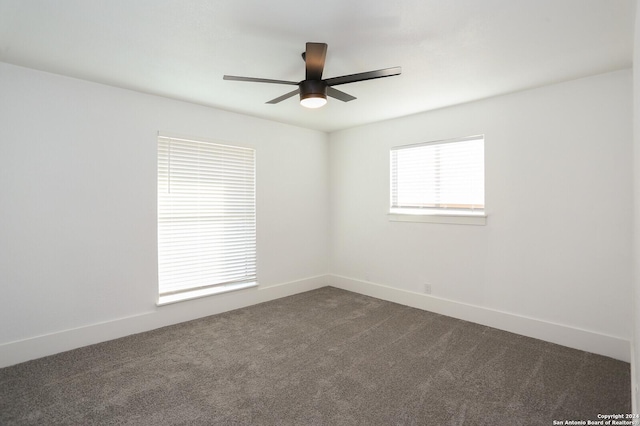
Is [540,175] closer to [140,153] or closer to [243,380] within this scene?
[243,380]

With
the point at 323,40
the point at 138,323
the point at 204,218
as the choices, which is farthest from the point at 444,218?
the point at 138,323

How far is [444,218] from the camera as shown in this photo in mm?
3979

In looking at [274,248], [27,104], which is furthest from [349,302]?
[27,104]

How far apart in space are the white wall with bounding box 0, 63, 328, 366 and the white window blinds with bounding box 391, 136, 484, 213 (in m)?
2.38

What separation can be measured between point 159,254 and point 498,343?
3.65 m

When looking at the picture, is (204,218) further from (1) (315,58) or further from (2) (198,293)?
(1) (315,58)

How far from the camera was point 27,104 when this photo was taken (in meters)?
2.80

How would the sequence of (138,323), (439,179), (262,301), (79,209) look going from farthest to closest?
(262,301) → (439,179) → (138,323) → (79,209)

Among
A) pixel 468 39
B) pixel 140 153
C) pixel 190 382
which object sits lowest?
pixel 190 382

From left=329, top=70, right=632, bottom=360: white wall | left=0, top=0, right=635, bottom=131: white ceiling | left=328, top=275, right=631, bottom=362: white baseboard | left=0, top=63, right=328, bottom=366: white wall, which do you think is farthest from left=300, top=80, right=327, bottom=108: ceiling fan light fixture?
left=328, top=275, right=631, bottom=362: white baseboard

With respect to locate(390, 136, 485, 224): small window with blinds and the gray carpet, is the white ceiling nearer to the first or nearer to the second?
locate(390, 136, 485, 224): small window with blinds

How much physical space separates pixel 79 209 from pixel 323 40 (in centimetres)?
270

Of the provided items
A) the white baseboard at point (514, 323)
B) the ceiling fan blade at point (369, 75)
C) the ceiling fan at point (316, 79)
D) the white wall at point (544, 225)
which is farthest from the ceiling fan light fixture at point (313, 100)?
the white baseboard at point (514, 323)

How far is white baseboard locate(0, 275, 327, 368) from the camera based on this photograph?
9.14 ft
